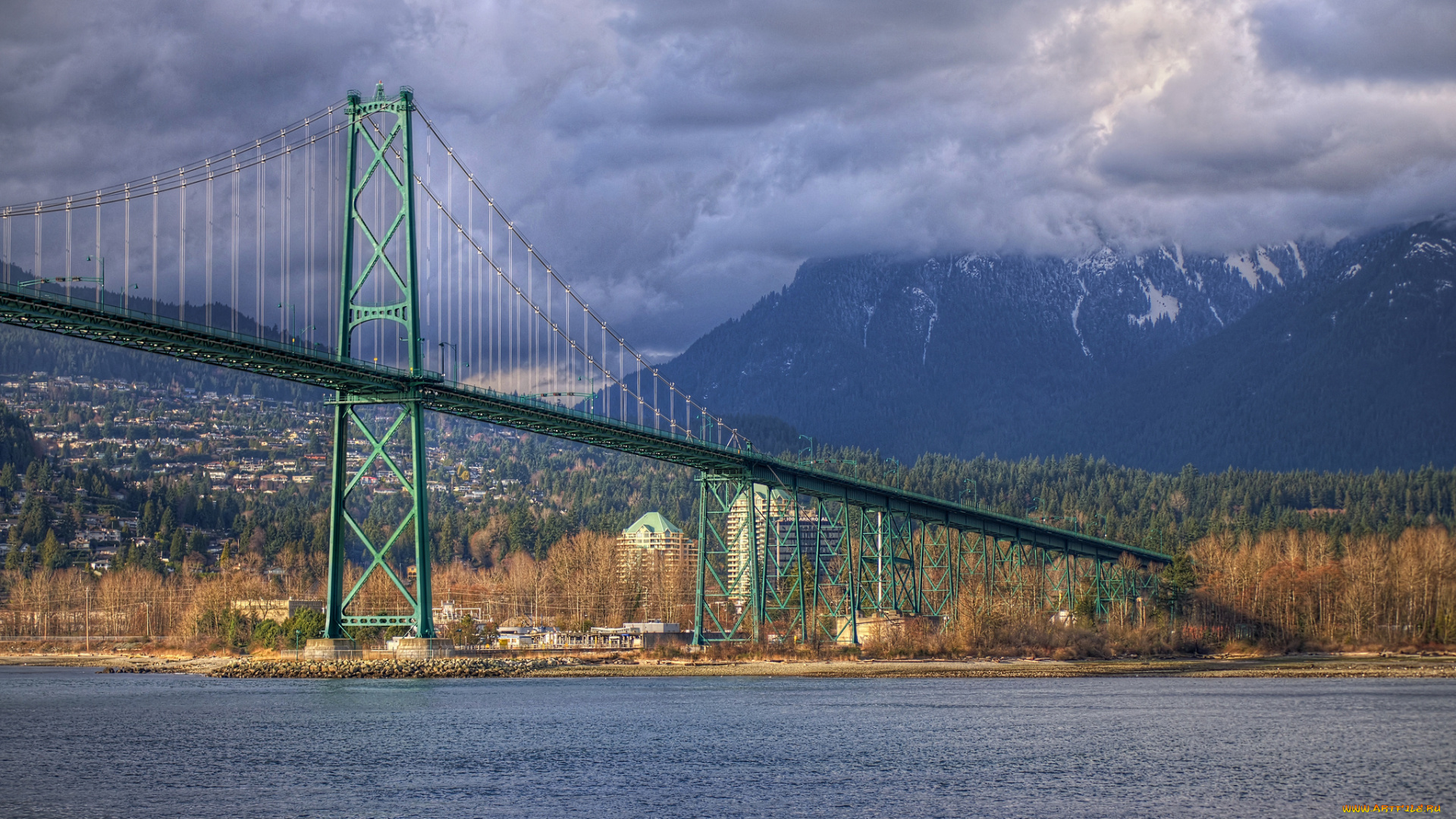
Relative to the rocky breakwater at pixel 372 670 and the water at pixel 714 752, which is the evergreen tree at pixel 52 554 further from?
the water at pixel 714 752

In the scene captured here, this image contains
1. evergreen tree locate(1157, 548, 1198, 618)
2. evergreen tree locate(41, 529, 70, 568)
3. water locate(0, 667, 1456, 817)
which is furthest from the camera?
evergreen tree locate(41, 529, 70, 568)

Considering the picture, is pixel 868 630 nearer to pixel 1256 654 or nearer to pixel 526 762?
pixel 1256 654

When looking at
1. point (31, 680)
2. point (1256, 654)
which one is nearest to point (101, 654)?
point (31, 680)

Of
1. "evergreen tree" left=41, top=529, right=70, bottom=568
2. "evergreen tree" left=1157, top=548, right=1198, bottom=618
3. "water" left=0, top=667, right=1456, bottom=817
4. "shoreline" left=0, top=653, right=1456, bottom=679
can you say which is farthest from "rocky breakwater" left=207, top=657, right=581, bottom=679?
"evergreen tree" left=41, top=529, right=70, bottom=568

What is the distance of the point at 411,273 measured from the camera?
7106 centimetres

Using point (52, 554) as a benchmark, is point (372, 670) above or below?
below

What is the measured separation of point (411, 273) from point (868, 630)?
4538 centimetres

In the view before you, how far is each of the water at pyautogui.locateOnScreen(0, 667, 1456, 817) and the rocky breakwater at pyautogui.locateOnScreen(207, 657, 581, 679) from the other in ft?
5.11

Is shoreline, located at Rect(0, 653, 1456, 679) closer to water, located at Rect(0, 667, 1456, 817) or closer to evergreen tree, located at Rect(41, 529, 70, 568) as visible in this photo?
water, located at Rect(0, 667, 1456, 817)

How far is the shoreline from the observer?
73.4 m

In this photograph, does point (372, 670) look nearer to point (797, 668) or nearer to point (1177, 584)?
point (797, 668)

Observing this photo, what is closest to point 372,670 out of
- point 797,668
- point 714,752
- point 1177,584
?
point 797,668

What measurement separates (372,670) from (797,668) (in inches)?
987

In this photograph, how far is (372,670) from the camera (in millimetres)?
71750
